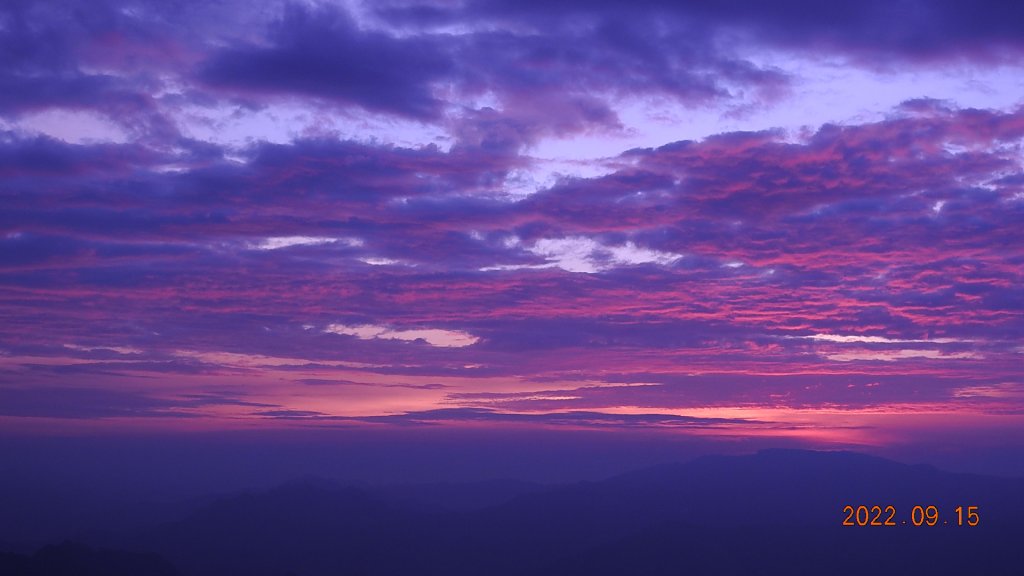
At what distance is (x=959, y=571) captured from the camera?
520 ft

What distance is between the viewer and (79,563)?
145500 mm

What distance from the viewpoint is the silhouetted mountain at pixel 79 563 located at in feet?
443

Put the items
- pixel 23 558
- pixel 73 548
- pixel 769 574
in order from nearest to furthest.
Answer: pixel 23 558 → pixel 73 548 → pixel 769 574

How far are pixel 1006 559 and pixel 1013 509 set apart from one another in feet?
109

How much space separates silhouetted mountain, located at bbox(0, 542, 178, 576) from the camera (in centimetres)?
13488

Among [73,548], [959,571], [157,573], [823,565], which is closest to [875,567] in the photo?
[823,565]

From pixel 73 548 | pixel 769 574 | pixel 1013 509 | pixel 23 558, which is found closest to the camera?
pixel 23 558

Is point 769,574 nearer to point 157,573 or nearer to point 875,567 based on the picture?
point 875,567
